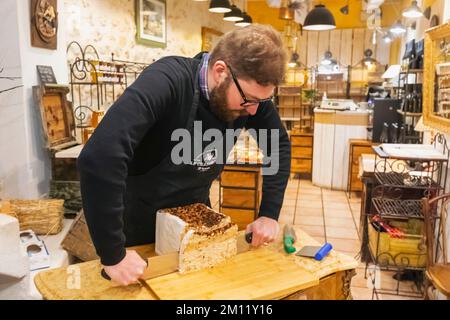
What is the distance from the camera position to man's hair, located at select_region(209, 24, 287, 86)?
1322 mm

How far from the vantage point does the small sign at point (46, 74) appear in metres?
2.91

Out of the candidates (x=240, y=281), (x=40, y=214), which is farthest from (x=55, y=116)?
(x=240, y=281)

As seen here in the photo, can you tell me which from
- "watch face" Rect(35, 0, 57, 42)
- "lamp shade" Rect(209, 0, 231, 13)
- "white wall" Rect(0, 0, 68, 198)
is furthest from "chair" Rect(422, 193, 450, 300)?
"lamp shade" Rect(209, 0, 231, 13)

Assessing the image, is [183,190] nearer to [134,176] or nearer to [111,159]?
[134,176]

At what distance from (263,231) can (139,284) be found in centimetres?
53

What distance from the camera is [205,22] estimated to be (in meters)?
8.34

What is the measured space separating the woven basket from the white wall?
218mm

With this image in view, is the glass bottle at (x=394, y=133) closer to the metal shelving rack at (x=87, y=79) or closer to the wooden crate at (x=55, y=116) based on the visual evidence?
the metal shelving rack at (x=87, y=79)

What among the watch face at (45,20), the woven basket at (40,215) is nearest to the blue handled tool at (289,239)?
the woven basket at (40,215)

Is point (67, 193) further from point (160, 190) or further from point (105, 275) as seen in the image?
point (105, 275)

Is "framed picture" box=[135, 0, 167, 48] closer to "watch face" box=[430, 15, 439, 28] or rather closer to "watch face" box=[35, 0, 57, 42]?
"watch face" box=[35, 0, 57, 42]

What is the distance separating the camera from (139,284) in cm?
128

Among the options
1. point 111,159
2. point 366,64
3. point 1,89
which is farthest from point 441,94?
point 366,64

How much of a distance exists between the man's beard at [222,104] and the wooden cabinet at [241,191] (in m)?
2.55
